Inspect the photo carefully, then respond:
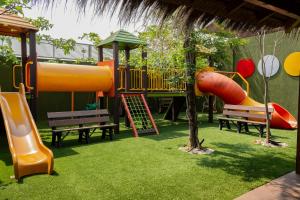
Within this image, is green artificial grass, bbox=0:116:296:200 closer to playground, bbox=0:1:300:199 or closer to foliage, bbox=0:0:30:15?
playground, bbox=0:1:300:199

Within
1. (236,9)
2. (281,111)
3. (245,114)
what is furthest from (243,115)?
(236,9)

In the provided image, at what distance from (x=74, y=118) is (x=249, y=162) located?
16.5ft

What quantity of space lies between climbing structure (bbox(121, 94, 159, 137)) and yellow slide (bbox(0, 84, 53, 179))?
3539 mm

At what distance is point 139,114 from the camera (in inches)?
389

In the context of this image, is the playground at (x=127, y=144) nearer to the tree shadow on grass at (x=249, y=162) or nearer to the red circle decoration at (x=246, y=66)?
the tree shadow on grass at (x=249, y=162)

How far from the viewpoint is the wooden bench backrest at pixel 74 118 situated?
23.6 feet

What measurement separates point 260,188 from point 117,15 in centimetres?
342

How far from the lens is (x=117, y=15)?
9.84ft

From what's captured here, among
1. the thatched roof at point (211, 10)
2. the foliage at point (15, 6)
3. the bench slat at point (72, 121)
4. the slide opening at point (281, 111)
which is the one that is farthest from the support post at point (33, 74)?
the slide opening at point (281, 111)

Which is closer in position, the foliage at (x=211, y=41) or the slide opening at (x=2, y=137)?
the foliage at (x=211, y=41)

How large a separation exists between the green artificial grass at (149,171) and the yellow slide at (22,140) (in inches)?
7.9

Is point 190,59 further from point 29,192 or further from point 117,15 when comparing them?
point 29,192

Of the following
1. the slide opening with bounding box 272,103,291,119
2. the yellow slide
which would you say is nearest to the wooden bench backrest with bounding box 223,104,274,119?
the slide opening with bounding box 272,103,291,119

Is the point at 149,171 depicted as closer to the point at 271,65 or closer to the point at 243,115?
the point at 243,115
